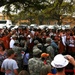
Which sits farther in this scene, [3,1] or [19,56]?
[3,1]

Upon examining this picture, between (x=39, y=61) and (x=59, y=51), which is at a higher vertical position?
(x=39, y=61)

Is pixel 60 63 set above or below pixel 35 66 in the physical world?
above

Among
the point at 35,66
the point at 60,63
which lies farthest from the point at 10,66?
the point at 60,63

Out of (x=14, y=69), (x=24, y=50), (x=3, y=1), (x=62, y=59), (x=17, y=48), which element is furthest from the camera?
(x=3, y=1)

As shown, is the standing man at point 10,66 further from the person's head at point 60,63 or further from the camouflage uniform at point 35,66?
the person's head at point 60,63

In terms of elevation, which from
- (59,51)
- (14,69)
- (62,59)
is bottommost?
(59,51)

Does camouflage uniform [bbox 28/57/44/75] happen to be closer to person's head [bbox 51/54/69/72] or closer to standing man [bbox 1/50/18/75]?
standing man [bbox 1/50/18/75]

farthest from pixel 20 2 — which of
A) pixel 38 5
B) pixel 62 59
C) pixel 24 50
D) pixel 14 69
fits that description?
pixel 62 59

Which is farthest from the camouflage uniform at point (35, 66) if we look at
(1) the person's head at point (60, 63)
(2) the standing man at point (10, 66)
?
(1) the person's head at point (60, 63)

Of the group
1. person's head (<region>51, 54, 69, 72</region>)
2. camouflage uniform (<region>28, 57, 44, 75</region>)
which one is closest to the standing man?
camouflage uniform (<region>28, 57, 44, 75</region>)

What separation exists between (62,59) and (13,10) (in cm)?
2392

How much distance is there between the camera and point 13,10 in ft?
93.9

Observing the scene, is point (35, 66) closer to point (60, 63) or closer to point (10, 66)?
point (10, 66)

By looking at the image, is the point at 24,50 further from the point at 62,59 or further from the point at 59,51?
the point at 62,59
